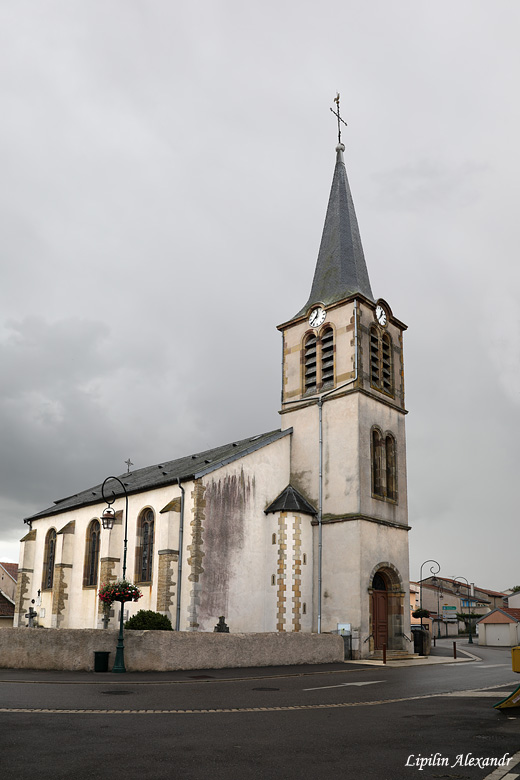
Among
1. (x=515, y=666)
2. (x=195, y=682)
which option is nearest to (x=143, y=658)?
(x=195, y=682)

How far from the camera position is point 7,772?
682cm

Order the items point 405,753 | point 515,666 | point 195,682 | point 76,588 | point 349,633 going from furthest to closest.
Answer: point 76,588, point 349,633, point 195,682, point 515,666, point 405,753

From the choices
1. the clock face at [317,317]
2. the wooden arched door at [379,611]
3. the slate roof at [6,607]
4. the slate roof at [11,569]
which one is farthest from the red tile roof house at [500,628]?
the slate roof at [11,569]

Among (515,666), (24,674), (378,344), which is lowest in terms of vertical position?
(24,674)

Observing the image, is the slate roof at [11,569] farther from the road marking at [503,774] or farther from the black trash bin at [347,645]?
the road marking at [503,774]

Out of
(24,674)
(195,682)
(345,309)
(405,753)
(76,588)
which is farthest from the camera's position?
(76,588)

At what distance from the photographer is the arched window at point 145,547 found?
2978cm

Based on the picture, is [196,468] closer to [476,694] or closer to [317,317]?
[317,317]

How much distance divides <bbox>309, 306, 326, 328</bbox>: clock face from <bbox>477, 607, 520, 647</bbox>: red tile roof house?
3876cm

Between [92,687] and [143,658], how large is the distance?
3.81 meters

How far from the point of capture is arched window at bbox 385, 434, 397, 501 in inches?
1230

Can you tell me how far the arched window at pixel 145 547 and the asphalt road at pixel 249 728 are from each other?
A: 12630 mm

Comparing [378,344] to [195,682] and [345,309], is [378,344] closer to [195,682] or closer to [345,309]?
[345,309]

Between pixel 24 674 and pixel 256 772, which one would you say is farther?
pixel 24 674
